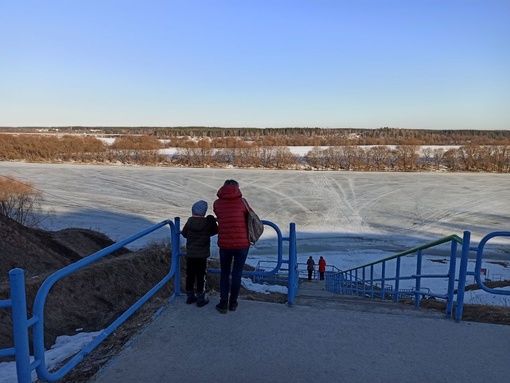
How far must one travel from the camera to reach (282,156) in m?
65.2

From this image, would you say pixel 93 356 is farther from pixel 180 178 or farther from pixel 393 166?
pixel 393 166

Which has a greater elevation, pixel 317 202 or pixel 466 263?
pixel 466 263

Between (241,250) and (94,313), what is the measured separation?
6326 mm

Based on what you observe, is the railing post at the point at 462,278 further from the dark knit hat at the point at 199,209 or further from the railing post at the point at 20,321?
the railing post at the point at 20,321

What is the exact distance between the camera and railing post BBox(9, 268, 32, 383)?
8.20ft

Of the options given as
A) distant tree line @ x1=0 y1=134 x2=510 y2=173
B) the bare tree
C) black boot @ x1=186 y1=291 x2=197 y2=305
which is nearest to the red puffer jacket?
black boot @ x1=186 y1=291 x2=197 y2=305

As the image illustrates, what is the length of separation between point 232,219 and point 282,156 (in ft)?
201

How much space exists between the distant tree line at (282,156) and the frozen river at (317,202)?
8.56 m

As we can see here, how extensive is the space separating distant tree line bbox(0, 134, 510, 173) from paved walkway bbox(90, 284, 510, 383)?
5659 centimetres

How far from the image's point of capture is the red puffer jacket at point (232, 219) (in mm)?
4316

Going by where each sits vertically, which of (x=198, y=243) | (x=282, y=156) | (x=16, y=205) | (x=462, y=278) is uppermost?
(x=198, y=243)

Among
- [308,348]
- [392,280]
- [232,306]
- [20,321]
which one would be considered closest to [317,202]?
[392,280]

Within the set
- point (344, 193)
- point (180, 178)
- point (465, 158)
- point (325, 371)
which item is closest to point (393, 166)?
point (465, 158)

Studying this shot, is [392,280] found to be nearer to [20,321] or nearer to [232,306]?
[232,306]
